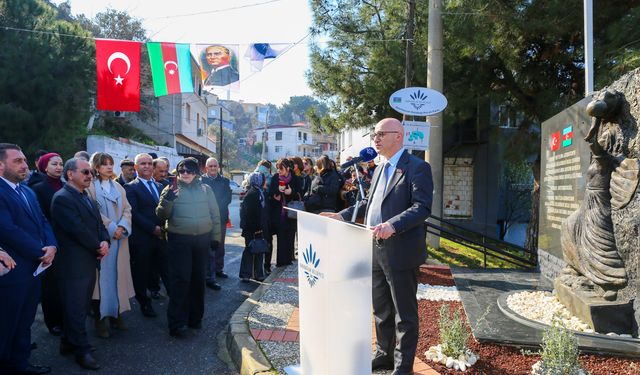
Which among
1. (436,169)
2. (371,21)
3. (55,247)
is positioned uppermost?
(371,21)

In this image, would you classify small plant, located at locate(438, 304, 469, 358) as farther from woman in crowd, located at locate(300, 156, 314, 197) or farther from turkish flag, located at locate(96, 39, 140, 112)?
turkish flag, located at locate(96, 39, 140, 112)

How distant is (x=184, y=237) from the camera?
4.81 m

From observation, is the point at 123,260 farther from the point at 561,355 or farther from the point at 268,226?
the point at 561,355

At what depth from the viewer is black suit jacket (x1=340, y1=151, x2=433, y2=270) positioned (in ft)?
10.7

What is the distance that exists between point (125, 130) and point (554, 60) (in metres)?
21.3

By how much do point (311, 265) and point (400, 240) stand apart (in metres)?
0.66

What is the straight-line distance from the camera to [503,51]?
9.70 metres

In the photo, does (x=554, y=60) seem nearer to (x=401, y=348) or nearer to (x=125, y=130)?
(x=401, y=348)

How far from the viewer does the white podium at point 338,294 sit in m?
2.86

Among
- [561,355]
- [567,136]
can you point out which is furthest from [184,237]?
[567,136]

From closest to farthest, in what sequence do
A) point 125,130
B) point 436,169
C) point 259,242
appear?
point 259,242 < point 436,169 < point 125,130

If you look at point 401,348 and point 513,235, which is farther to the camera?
point 513,235

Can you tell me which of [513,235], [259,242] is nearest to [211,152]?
[513,235]

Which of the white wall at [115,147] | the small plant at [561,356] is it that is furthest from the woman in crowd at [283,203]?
the white wall at [115,147]
